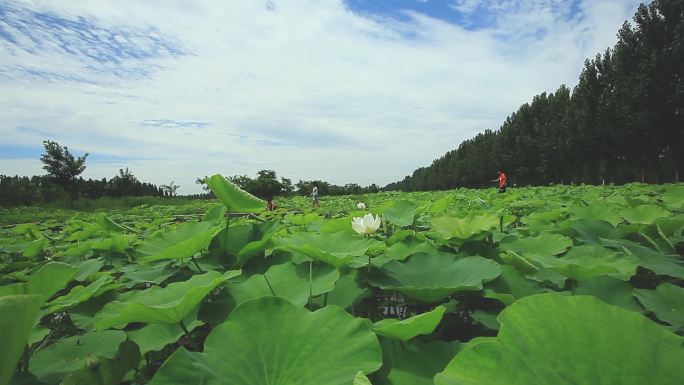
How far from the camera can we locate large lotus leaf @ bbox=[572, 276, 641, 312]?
70cm

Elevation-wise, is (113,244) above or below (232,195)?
below

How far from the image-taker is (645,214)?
1224mm

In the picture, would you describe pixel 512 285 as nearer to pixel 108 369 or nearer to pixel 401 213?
pixel 108 369

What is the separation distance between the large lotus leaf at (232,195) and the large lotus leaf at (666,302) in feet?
2.62

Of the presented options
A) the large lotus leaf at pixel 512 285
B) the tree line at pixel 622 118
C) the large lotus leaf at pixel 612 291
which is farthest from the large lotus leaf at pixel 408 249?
the tree line at pixel 622 118

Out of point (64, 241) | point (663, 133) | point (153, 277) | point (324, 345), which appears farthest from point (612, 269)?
point (663, 133)

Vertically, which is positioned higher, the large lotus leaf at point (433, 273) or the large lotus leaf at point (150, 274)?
the large lotus leaf at point (433, 273)

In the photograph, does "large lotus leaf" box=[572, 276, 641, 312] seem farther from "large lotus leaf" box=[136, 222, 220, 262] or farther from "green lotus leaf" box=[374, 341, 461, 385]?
"large lotus leaf" box=[136, 222, 220, 262]

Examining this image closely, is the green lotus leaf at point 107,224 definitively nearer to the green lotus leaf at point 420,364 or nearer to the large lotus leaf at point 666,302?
the green lotus leaf at point 420,364

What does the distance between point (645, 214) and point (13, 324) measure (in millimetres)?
1536

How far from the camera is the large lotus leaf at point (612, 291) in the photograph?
70cm

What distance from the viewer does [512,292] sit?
0.71m

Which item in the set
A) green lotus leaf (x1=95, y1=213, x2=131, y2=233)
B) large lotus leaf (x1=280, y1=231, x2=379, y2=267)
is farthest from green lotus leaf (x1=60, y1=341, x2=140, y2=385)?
green lotus leaf (x1=95, y1=213, x2=131, y2=233)

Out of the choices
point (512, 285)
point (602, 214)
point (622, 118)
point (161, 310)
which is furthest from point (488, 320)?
point (622, 118)
